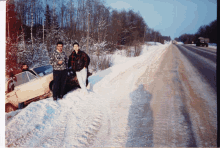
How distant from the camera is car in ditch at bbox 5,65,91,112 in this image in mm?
3193

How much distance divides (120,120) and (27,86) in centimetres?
251

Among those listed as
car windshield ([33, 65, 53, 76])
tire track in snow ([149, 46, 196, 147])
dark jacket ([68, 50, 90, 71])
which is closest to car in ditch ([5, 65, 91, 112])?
car windshield ([33, 65, 53, 76])

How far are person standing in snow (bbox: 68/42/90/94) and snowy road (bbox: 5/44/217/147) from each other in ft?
1.51

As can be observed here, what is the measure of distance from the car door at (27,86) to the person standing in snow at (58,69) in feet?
1.44

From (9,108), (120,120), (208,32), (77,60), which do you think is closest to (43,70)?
(77,60)

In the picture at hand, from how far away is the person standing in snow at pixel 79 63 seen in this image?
12.7ft

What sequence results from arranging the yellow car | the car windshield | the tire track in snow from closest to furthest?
the tire track in snow, the yellow car, the car windshield

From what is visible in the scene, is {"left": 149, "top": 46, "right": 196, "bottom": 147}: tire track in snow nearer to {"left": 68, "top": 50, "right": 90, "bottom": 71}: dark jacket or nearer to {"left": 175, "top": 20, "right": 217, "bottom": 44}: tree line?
{"left": 175, "top": 20, "right": 217, "bottom": 44}: tree line

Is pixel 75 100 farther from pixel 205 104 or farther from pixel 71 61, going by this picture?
pixel 205 104

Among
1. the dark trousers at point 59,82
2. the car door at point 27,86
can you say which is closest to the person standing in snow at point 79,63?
the dark trousers at point 59,82

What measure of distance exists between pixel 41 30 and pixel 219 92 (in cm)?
576

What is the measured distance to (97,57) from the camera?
26.2 ft

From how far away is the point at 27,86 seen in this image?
342cm
